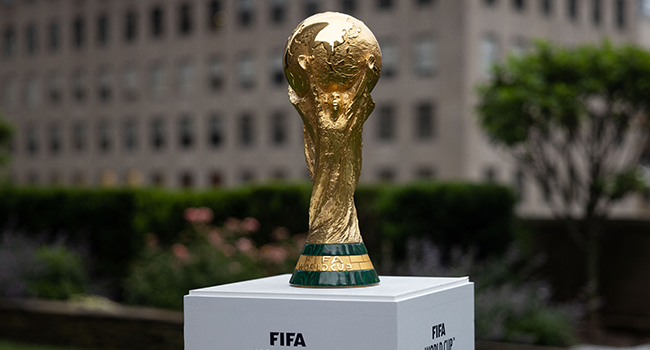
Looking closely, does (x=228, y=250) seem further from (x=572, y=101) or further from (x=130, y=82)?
(x=130, y=82)

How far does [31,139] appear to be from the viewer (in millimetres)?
53156

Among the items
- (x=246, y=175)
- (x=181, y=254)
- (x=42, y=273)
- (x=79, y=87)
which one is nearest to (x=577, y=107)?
(x=181, y=254)

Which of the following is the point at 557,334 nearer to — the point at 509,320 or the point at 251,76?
the point at 509,320

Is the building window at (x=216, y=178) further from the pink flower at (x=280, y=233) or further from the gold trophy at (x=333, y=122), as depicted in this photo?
the gold trophy at (x=333, y=122)

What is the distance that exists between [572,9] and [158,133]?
23.6 m

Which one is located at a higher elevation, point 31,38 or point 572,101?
point 31,38

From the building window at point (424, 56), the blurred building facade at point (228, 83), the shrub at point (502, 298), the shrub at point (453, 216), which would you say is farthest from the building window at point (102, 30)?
the shrub at point (502, 298)

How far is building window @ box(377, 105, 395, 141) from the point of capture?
38.7m

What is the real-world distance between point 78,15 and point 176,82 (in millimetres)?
9450

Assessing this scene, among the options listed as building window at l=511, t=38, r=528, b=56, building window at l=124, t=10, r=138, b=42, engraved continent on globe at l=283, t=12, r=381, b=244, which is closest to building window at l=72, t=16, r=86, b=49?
building window at l=124, t=10, r=138, b=42

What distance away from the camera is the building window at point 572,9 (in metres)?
41.5

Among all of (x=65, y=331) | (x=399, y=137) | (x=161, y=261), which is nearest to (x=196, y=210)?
(x=161, y=261)

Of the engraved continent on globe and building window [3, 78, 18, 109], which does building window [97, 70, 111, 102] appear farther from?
the engraved continent on globe

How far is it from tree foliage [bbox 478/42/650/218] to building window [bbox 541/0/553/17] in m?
27.6
